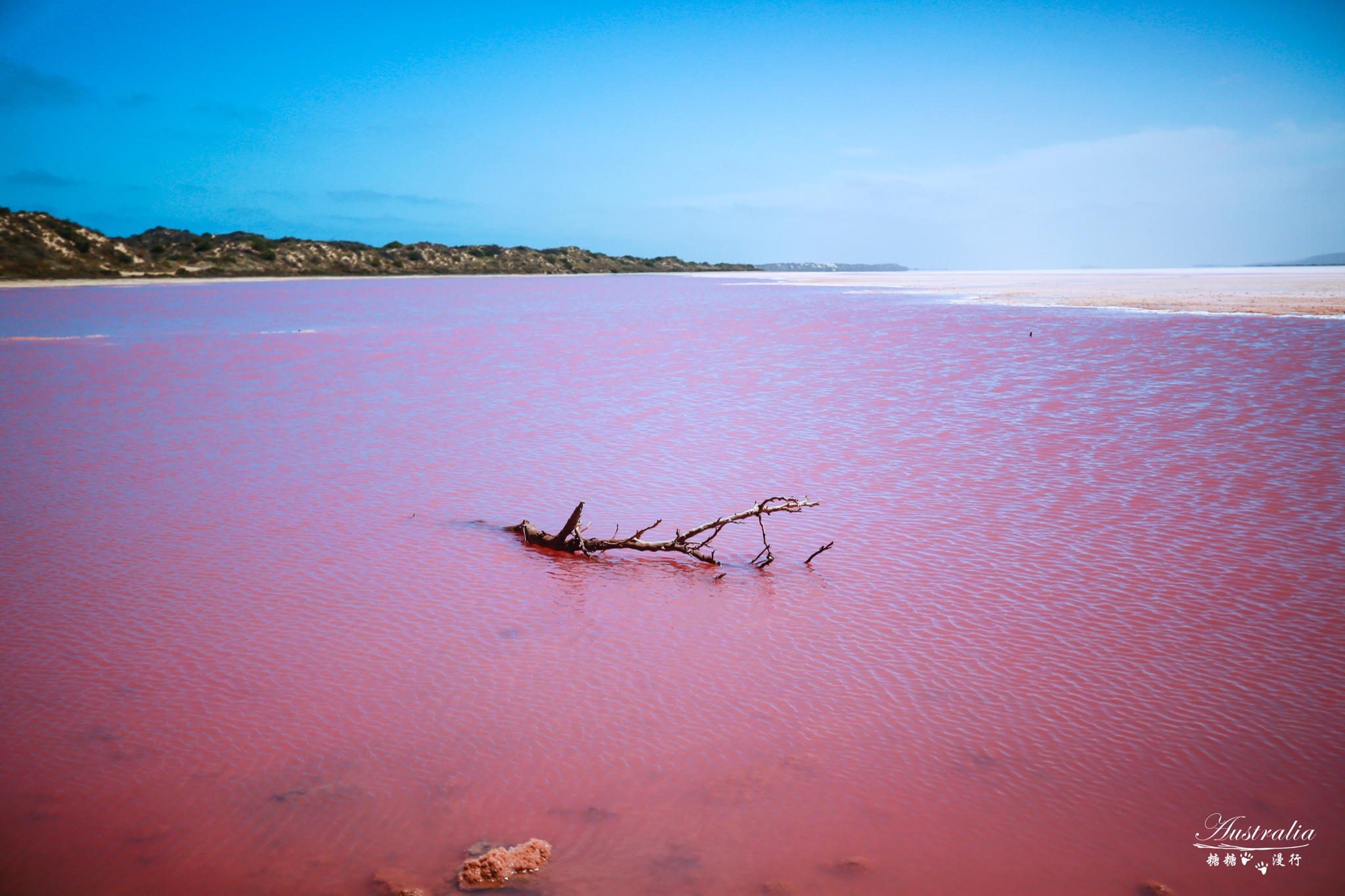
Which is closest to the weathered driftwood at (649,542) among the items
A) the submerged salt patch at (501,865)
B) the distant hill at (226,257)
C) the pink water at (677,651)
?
the pink water at (677,651)

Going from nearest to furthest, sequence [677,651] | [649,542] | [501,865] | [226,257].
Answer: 1. [501,865]
2. [677,651]
3. [649,542]
4. [226,257]

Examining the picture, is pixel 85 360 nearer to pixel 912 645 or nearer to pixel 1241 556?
pixel 912 645

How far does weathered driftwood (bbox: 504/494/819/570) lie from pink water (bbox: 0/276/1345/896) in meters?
0.21

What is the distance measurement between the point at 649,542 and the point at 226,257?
3247 inches

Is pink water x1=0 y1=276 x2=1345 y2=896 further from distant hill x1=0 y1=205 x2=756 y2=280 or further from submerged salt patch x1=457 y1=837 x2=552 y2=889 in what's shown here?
distant hill x1=0 y1=205 x2=756 y2=280

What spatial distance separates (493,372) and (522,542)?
1149 centimetres

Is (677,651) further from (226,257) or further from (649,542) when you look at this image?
(226,257)

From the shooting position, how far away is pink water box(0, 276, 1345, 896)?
3.83 m

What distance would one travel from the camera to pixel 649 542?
24.3 feet

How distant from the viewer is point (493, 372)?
18.6 metres

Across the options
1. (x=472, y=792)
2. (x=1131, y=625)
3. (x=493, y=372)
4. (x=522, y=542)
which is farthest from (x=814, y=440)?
(x=493, y=372)

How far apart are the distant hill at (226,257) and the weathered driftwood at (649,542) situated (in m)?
59.7

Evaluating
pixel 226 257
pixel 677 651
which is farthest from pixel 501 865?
pixel 226 257

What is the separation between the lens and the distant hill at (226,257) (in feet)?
182
